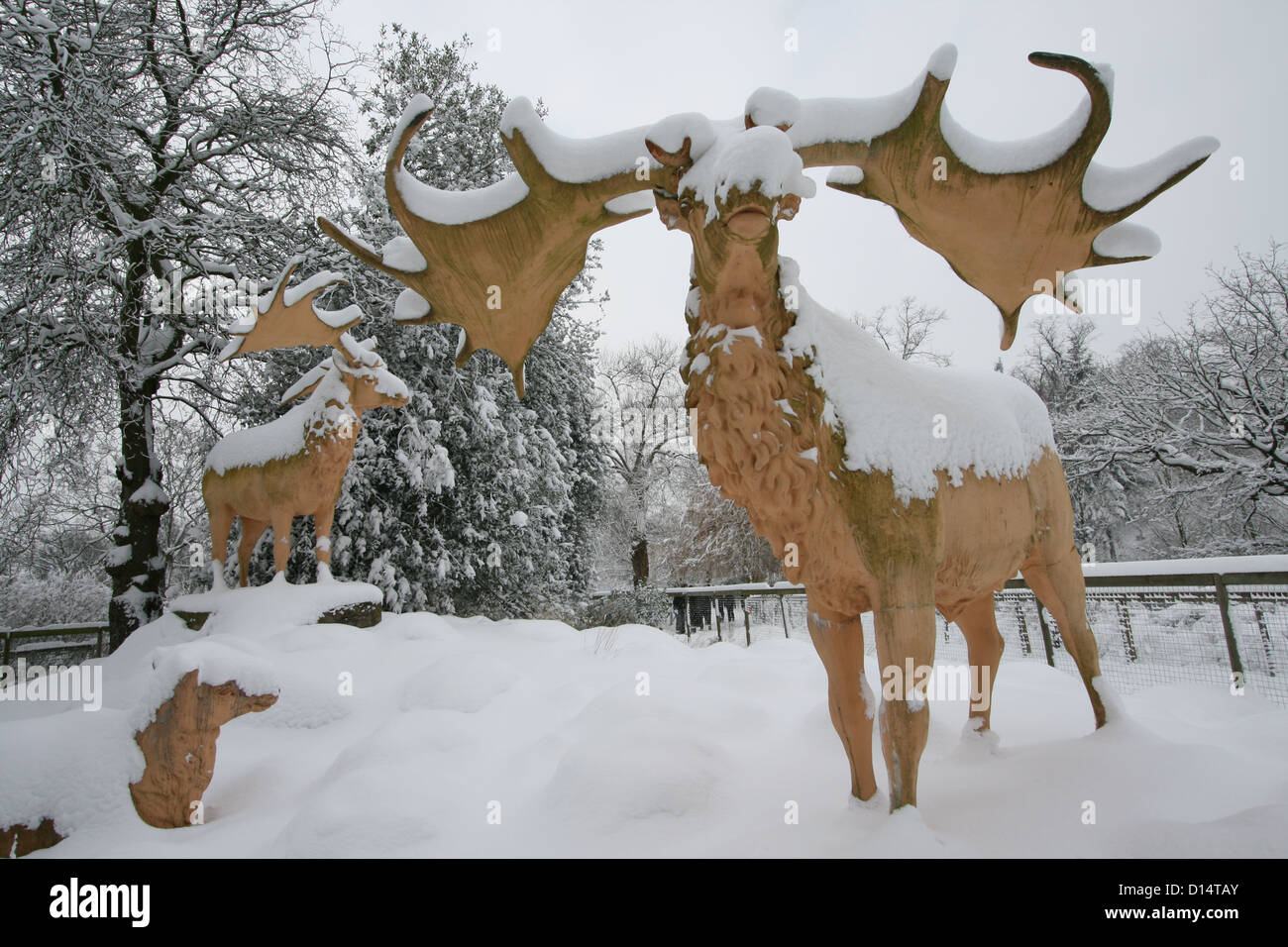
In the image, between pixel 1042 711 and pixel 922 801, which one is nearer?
pixel 922 801

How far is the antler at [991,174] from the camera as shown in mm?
1848

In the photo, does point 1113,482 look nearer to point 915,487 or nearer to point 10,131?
point 915,487

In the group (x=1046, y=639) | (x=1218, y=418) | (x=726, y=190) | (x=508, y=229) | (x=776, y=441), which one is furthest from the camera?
(x=1218, y=418)

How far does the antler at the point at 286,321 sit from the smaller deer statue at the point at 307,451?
21 mm

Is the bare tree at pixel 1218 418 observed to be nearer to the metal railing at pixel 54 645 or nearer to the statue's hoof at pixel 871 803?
the statue's hoof at pixel 871 803

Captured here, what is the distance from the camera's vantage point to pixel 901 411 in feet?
6.78

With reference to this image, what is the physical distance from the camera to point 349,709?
3941 millimetres

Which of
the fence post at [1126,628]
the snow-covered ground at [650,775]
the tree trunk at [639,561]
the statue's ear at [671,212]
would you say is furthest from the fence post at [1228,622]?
the tree trunk at [639,561]

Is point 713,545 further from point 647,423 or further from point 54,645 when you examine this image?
point 54,645

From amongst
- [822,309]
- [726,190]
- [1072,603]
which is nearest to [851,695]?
[1072,603]

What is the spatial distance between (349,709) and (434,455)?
20.7 ft

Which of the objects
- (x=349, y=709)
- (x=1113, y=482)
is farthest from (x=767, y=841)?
(x=1113, y=482)

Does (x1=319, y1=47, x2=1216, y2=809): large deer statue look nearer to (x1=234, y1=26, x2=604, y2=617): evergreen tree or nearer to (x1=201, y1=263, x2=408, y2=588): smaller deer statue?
(x1=201, y1=263, x2=408, y2=588): smaller deer statue

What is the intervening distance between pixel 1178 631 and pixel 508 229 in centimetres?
603
